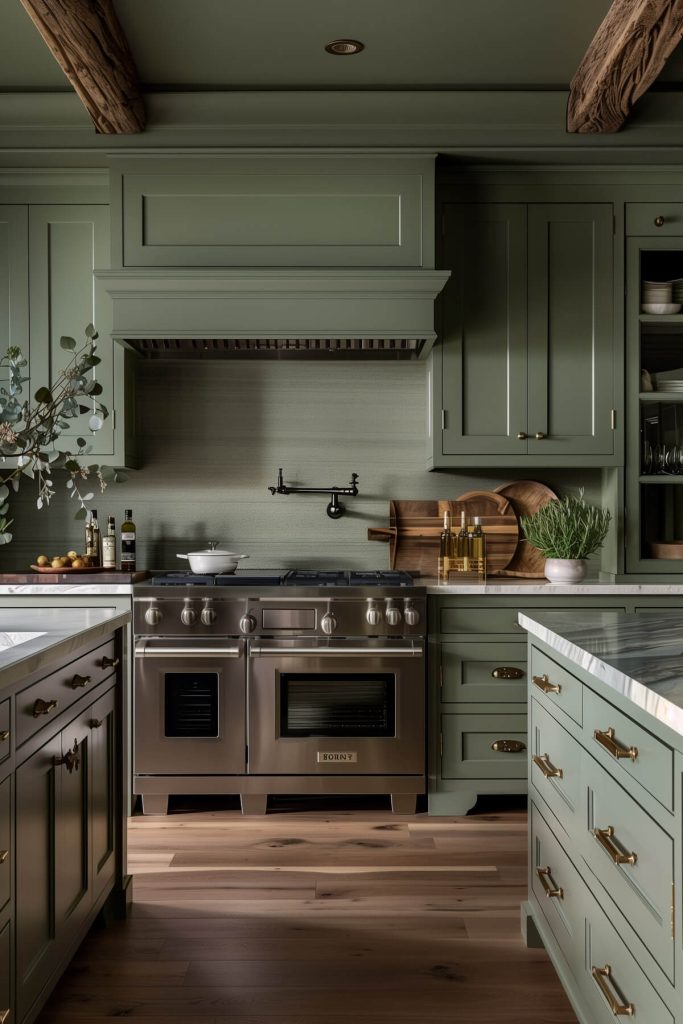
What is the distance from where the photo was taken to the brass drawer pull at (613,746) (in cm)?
141

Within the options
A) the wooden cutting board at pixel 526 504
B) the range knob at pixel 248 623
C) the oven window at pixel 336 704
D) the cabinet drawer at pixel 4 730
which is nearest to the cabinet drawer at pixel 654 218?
the wooden cutting board at pixel 526 504

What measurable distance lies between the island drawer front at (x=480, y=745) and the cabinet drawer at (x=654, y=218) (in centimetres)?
209

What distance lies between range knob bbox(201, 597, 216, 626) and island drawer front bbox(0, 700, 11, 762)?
5.69 ft

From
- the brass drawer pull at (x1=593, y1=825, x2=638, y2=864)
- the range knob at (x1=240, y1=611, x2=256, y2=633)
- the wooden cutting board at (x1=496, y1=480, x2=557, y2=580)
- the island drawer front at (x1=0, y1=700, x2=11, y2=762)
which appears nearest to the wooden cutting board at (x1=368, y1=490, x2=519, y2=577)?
the wooden cutting board at (x1=496, y1=480, x2=557, y2=580)

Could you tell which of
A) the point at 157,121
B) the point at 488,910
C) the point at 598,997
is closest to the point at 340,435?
the point at 157,121

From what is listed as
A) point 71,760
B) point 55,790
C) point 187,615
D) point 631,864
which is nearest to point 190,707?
point 187,615

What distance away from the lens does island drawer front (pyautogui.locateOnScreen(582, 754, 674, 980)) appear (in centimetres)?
126

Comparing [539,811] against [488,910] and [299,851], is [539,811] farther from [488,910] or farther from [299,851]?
[299,851]

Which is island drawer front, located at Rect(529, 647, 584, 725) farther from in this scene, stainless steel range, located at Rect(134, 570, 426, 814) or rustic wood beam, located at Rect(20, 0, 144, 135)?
rustic wood beam, located at Rect(20, 0, 144, 135)

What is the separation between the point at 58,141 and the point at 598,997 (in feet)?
11.2

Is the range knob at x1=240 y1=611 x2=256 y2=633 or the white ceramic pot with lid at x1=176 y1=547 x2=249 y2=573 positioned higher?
the white ceramic pot with lid at x1=176 y1=547 x2=249 y2=573

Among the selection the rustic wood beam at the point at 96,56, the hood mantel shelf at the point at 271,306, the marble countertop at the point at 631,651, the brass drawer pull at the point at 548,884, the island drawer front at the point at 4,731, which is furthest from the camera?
the hood mantel shelf at the point at 271,306

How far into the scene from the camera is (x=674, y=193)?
3.58 meters

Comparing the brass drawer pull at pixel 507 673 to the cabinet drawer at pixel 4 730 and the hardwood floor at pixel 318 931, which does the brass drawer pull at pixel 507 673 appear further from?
the cabinet drawer at pixel 4 730
